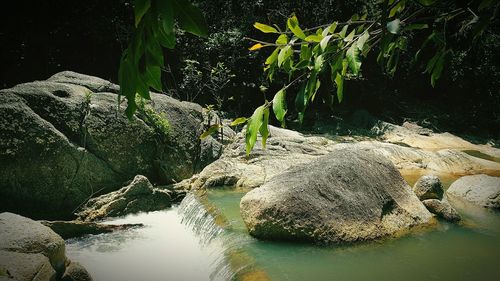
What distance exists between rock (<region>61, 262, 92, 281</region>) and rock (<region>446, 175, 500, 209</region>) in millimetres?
7806

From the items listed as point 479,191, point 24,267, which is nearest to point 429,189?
point 479,191

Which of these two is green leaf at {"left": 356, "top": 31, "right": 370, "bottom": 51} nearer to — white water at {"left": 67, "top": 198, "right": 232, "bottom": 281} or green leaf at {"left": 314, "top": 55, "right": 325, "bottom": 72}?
green leaf at {"left": 314, "top": 55, "right": 325, "bottom": 72}

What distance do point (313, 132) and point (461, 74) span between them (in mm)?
11338

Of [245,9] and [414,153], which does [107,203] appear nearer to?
[414,153]

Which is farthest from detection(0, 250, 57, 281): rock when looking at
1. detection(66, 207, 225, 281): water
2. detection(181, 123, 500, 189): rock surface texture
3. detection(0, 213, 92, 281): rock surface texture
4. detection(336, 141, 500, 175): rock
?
detection(336, 141, 500, 175): rock

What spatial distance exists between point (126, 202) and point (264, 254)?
3693mm

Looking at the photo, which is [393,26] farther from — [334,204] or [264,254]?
[334,204]

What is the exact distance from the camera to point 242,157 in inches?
381

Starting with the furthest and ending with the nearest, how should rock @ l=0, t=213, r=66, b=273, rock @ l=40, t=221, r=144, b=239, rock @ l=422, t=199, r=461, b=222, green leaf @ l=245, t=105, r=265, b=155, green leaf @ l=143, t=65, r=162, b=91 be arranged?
rock @ l=422, t=199, r=461, b=222 → rock @ l=40, t=221, r=144, b=239 → rock @ l=0, t=213, r=66, b=273 → green leaf @ l=245, t=105, r=265, b=155 → green leaf @ l=143, t=65, r=162, b=91

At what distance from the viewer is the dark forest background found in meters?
13.0

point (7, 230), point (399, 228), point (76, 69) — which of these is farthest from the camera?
point (76, 69)

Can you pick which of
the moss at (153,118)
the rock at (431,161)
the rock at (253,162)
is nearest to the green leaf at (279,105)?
the rock at (253,162)

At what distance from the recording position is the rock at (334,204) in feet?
16.7

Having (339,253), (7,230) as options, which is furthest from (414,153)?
(7,230)
